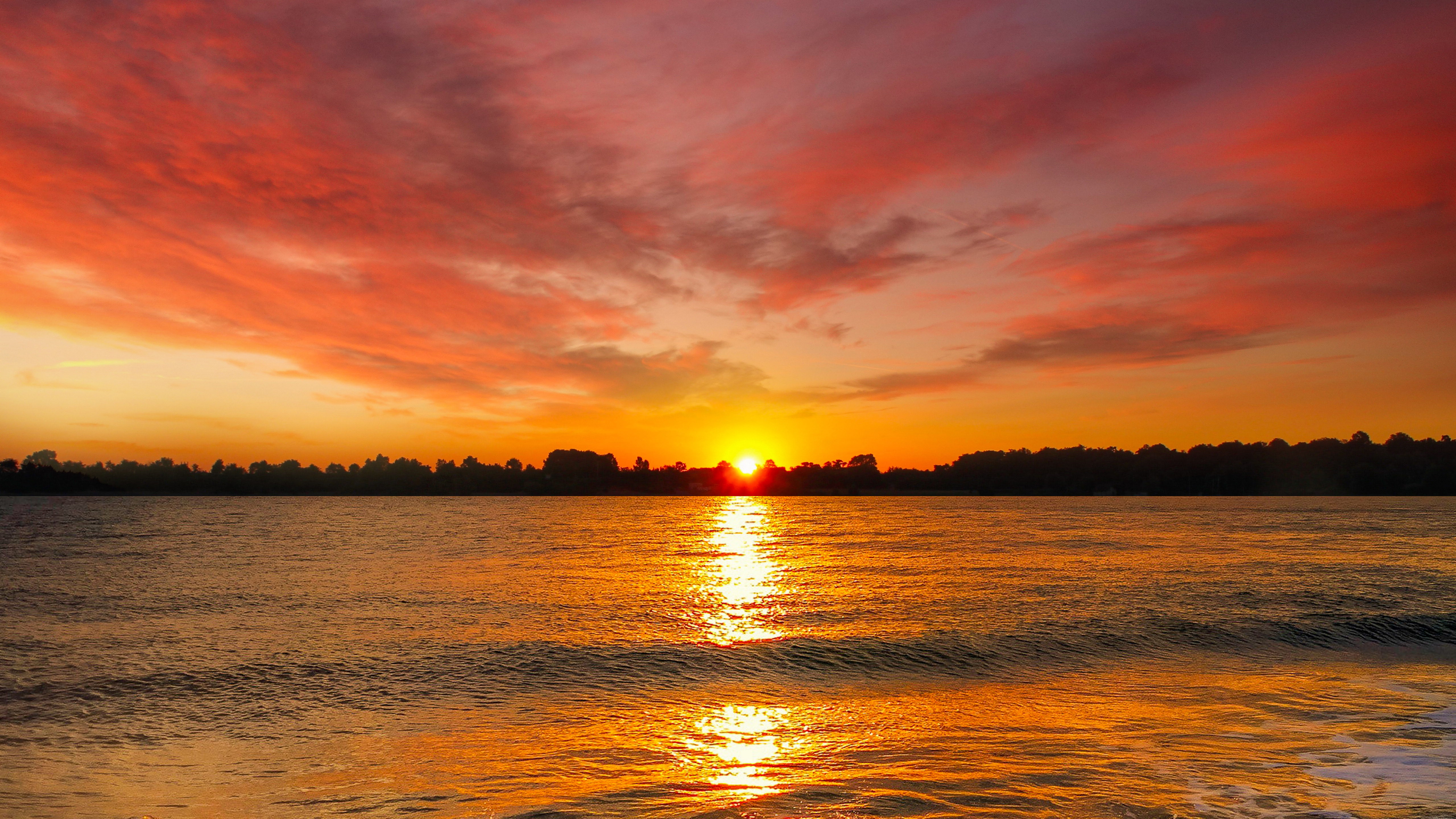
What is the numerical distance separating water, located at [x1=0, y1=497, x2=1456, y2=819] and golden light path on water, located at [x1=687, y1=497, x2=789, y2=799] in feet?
0.37

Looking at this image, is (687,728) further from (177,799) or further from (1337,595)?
(1337,595)

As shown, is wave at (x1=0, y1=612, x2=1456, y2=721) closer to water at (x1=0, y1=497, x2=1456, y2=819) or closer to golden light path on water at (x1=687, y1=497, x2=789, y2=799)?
water at (x1=0, y1=497, x2=1456, y2=819)

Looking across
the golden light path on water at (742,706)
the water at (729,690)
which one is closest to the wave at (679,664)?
the water at (729,690)

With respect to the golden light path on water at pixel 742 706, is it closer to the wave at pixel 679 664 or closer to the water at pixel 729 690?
the water at pixel 729 690

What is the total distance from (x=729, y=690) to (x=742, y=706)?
1607mm

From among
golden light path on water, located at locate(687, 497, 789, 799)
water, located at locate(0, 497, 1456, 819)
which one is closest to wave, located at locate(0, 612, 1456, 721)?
water, located at locate(0, 497, 1456, 819)

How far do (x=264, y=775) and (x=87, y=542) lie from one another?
74285 millimetres

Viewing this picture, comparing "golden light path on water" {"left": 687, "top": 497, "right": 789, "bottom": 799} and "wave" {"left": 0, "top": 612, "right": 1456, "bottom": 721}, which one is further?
"wave" {"left": 0, "top": 612, "right": 1456, "bottom": 721}

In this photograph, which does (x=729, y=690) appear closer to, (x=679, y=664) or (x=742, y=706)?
(x=742, y=706)

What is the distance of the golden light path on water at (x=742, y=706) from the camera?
1162 cm

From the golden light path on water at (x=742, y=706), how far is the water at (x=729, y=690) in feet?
0.37

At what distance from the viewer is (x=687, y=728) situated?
14.5 m

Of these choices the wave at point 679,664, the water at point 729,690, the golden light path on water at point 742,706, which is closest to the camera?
the water at point 729,690

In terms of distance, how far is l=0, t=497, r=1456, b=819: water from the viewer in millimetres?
10797
